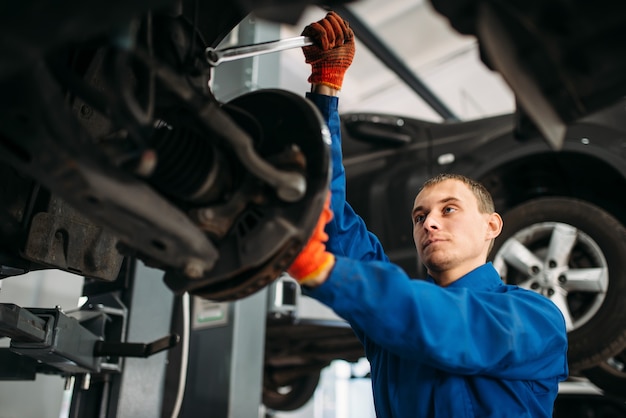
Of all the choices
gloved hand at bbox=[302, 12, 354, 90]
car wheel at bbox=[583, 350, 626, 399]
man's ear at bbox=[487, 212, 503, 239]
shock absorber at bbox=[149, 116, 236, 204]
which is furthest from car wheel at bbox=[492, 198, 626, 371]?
shock absorber at bbox=[149, 116, 236, 204]

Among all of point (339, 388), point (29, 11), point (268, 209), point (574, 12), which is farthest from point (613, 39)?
point (339, 388)

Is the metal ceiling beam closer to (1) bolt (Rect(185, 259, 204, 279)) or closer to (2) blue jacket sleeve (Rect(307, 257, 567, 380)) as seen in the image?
(2) blue jacket sleeve (Rect(307, 257, 567, 380))

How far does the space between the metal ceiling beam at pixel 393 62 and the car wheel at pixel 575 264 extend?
2421mm

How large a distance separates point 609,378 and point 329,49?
163 cm

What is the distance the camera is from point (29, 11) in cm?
54

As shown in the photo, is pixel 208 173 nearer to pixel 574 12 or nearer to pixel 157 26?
pixel 157 26

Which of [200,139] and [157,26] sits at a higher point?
[157,26]

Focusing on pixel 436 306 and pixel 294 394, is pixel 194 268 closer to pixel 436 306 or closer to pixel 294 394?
pixel 436 306

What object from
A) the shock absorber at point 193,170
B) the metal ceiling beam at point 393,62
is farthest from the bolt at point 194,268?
the metal ceiling beam at point 393,62

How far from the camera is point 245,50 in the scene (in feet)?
3.55

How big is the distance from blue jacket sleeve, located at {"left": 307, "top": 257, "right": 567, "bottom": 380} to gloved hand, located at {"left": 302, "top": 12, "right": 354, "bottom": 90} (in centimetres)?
50

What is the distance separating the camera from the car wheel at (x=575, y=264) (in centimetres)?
190

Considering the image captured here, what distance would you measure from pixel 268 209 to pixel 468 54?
5122mm

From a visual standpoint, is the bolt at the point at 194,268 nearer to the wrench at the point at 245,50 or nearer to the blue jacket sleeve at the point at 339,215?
the wrench at the point at 245,50
